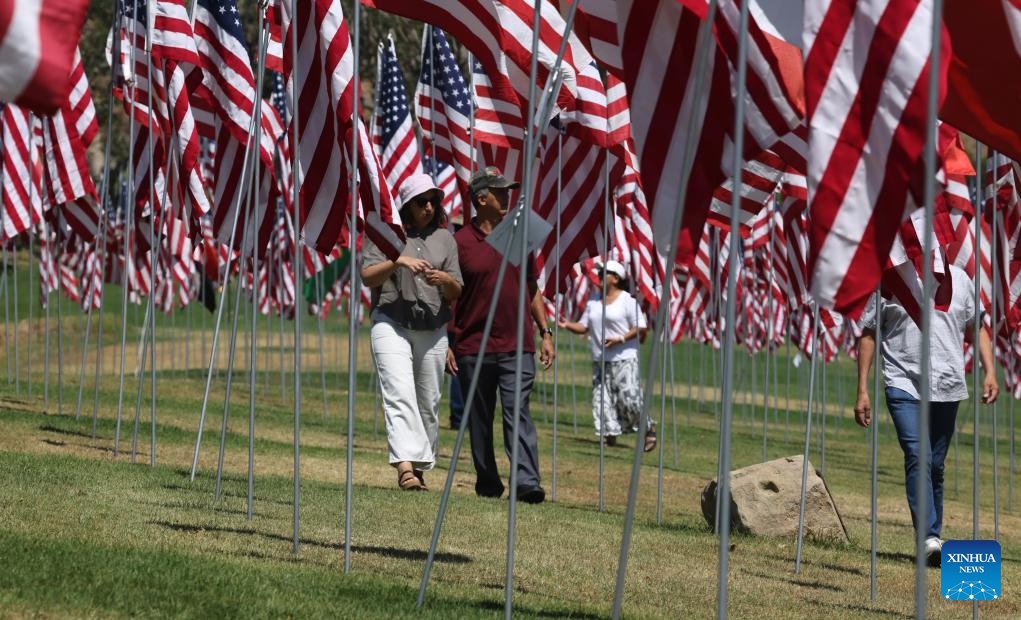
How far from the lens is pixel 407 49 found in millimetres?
40719

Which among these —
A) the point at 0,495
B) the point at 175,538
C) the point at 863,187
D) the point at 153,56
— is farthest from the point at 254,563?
the point at 153,56

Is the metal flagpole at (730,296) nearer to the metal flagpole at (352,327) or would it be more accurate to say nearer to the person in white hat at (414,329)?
the metal flagpole at (352,327)

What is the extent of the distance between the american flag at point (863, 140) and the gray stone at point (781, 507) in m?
5.12

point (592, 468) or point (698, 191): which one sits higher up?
point (698, 191)

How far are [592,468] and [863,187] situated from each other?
997 centimetres

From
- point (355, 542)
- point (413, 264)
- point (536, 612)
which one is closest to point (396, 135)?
Result: point (413, 264)

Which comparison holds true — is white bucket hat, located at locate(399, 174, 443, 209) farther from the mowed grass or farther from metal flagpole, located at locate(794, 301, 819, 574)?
metal flagpole, located at locate(794, 301, 819, 574)

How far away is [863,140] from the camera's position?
5.87m

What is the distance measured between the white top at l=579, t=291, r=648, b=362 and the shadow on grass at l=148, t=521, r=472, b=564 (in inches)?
430

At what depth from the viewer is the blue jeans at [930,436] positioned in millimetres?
10109

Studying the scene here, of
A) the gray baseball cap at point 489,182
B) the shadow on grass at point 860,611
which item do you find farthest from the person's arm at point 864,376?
the gray baseball cap at point 489,182

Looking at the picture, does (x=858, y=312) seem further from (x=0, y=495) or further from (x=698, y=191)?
(x=0, y=495)

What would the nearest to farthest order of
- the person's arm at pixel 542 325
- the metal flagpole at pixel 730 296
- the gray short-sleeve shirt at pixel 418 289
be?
the metal flagpole at pixel 730 296 < the gray short-sleeve shirt at pixel 418 289 < the person's arm at pixel 542 325

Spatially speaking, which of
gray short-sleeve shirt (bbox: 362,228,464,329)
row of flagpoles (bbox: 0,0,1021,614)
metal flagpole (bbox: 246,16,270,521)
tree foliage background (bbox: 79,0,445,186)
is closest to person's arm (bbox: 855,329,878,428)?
row of flagpoles (bbox: 0,0,1021,614)
